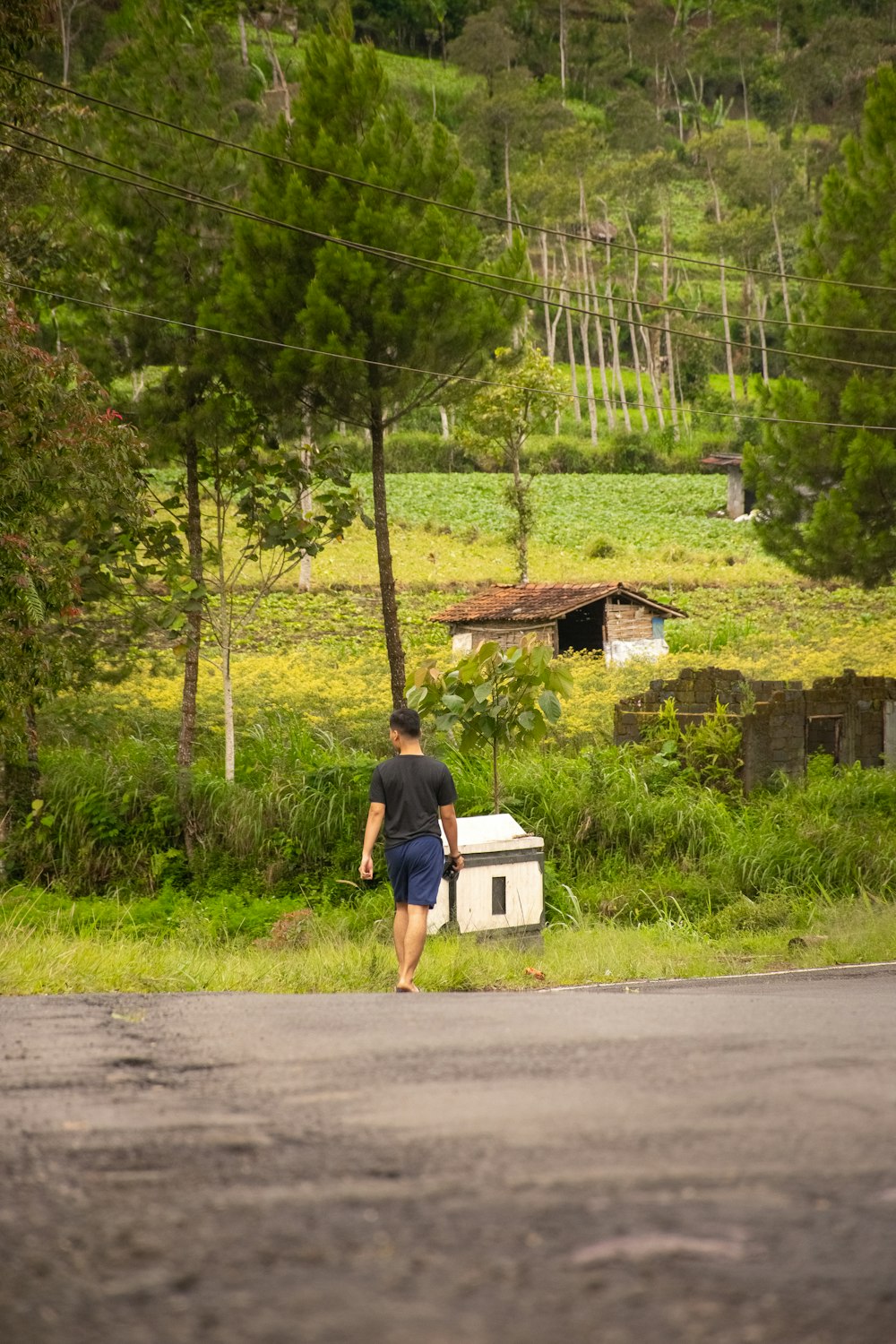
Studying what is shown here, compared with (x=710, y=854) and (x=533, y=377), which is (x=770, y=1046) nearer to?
(x=710, y=854)

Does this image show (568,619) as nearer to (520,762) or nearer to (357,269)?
(520,762)

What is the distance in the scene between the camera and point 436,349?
18.2 meters

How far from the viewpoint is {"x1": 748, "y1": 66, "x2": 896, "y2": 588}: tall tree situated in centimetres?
2178

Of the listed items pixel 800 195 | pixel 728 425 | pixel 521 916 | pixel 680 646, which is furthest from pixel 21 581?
pixel 800 195

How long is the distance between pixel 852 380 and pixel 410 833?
15693 mm

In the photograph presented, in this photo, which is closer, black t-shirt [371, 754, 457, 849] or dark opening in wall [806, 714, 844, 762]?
black t-shirt [371, 754, 457, 849]

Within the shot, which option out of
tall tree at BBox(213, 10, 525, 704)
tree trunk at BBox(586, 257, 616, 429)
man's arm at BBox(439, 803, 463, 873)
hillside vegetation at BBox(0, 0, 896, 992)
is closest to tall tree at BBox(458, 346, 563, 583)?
hillside vegetation at BBox(0, 0, 896, 992)

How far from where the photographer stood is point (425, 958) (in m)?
10.3

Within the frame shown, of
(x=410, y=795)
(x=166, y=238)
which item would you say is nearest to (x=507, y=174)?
(x=166, y=238)

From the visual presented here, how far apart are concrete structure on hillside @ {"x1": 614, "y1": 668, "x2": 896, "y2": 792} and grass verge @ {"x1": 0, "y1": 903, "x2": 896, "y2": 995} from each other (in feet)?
16.8

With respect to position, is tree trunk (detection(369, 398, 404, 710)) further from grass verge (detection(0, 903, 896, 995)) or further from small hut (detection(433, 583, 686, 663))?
small hut (detection(433, 583, 686, 663))

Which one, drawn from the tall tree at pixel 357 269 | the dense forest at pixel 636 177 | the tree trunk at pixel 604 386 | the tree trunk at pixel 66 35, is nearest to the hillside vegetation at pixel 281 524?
the tall tree at pixel 357 269

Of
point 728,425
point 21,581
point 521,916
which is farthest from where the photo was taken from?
point 728,425

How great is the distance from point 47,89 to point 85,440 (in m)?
6.00
